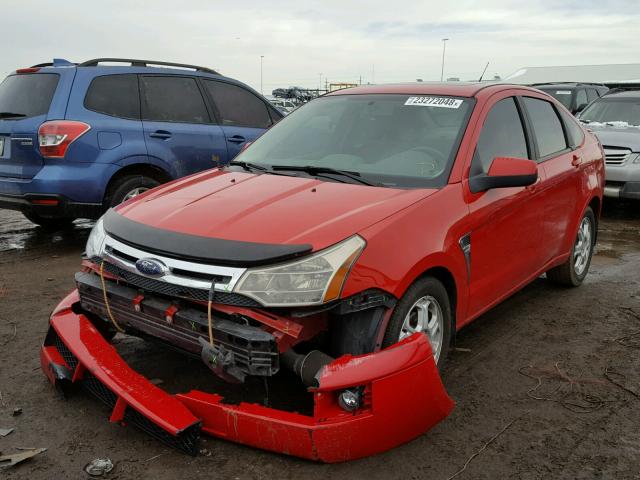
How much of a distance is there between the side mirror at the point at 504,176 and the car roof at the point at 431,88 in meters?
0.63

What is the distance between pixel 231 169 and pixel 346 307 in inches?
65.9

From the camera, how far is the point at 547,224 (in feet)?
14.2

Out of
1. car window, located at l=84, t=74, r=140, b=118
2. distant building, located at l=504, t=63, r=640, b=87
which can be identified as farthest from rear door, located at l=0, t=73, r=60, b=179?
distant building, located at l=504, t=63, r=640, b=87

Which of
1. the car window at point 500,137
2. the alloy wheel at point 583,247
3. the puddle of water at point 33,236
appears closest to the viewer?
the car window at point 500,137

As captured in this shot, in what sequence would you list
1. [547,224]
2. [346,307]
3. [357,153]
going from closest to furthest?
[346,307] → [357,153] → [547,224]

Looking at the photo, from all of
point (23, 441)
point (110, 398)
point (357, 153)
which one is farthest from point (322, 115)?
point (23, 441)

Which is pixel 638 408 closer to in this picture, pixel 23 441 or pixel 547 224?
pixel 547 224

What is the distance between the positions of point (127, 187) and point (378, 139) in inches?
131

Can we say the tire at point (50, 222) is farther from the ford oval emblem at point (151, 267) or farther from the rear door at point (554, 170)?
the rear door at point (554, 170)

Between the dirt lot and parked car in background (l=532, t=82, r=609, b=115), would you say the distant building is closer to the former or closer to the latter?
parked car in background (l=532, t=82, r=609, b=115)

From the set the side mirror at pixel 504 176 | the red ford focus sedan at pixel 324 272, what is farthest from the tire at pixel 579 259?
the side mirror at pixel 504 176

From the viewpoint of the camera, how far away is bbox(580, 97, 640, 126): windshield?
993cm

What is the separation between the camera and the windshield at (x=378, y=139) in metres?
3.50

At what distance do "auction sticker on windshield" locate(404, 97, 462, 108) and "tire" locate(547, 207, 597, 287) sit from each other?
6.14ft
